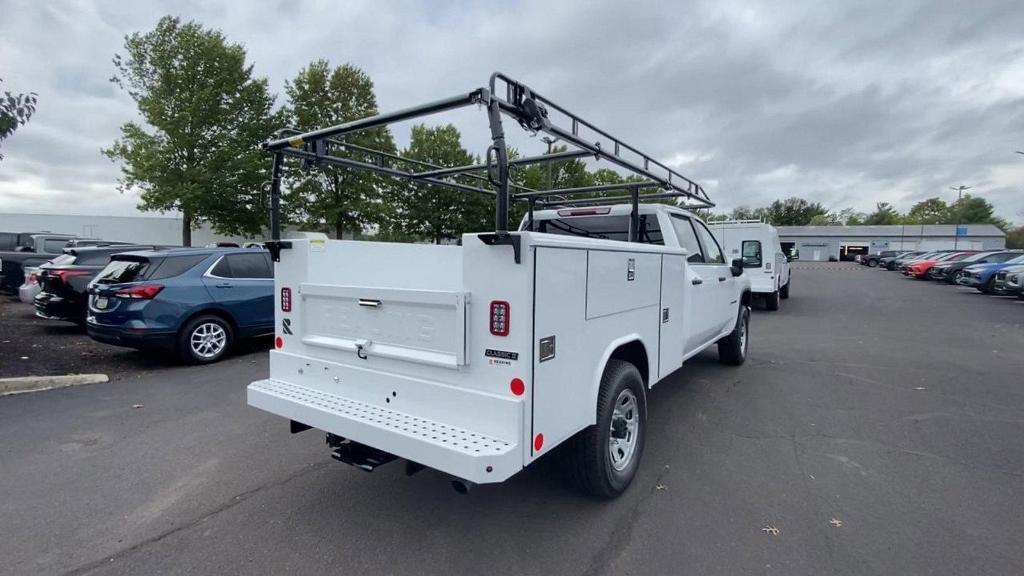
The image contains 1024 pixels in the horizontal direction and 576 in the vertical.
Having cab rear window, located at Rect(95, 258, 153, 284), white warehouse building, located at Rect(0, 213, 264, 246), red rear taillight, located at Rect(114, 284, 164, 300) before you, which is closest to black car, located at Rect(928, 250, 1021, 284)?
red rear taillight, located at Rect(114, 284, 164, 300)

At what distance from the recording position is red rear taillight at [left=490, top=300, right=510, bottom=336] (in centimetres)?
265

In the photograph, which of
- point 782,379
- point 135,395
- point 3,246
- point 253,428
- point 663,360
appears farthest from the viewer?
point 3,246

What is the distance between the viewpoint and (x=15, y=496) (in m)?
3.52

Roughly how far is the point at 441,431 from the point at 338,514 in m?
1.13

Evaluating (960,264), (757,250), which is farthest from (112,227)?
(960,264)

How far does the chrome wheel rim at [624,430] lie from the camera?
3.55 meters

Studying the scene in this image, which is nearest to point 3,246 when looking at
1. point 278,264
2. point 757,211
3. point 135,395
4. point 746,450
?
point 135,395

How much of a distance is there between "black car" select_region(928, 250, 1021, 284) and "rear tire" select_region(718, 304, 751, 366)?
2270 centimetres

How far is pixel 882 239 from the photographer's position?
3091 inches

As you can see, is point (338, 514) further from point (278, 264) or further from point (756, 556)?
point (756, 556)

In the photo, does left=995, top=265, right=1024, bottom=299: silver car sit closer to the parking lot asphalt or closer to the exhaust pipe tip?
the parking lot asphalt

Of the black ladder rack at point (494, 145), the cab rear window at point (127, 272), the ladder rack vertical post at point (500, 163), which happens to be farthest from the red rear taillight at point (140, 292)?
the ladder rack vertical post at point (500, 163)

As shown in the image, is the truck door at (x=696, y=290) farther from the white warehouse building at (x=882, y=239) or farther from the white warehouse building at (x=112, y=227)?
the white warehouse building at (x=882, y=239)

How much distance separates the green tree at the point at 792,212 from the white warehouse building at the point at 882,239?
879 inches
